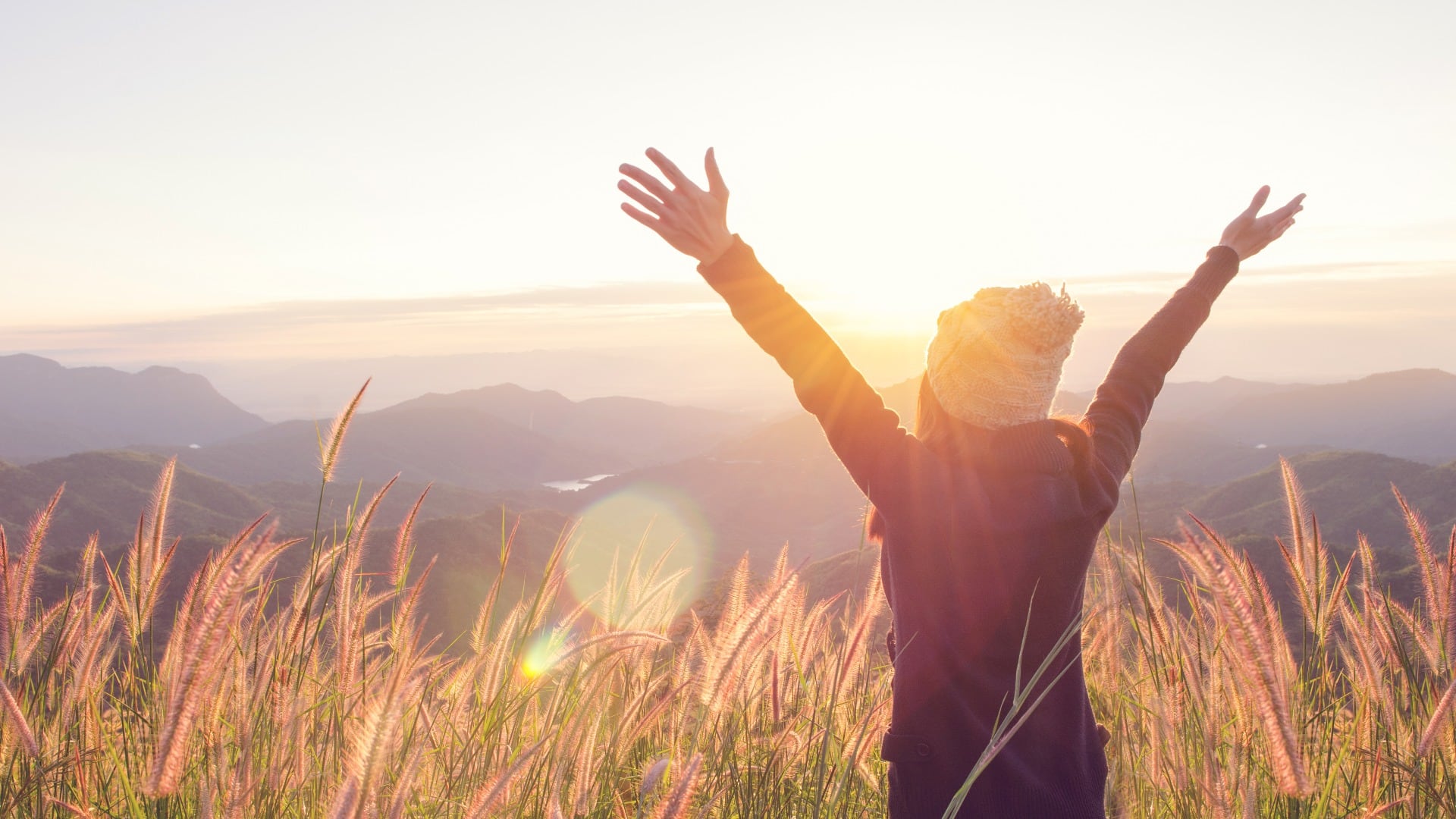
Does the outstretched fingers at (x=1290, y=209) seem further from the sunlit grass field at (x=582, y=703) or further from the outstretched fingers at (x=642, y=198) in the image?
the outstretched fingers at (x=642, y=198)

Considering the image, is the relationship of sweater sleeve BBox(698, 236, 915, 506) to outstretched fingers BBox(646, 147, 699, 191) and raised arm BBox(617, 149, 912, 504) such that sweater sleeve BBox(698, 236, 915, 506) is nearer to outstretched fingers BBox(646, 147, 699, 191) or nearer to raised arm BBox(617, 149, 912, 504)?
raised arm BBox(617, 149, 912, 504)

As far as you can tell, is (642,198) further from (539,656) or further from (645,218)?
(539,656)

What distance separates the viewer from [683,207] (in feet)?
6.21

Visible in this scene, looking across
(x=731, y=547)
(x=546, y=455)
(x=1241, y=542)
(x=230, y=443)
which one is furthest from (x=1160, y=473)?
(x=230, y=443)

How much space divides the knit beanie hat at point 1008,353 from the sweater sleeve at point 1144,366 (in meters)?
0.31

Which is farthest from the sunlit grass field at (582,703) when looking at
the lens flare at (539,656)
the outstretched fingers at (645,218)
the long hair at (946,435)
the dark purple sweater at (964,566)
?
the outstretched fingers at (645,218)

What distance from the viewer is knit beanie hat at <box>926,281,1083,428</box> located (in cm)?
196

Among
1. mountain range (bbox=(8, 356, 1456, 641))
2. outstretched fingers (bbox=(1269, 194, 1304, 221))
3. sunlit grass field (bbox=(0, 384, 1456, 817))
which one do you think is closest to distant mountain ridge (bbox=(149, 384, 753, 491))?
mountain range (bbox=(8, 356, 1456, 641))

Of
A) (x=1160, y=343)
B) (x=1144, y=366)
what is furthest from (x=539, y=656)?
(x=1160, y=343)

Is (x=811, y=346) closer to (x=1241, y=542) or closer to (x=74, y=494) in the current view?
(x=1241, y=542)

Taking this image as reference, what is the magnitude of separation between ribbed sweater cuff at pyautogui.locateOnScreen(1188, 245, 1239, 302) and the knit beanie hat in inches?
40.4

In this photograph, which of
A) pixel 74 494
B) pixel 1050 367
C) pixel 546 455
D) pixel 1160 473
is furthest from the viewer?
pixel 546 455

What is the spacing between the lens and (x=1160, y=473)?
3477 inches

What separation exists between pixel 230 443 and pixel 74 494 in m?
99.5
